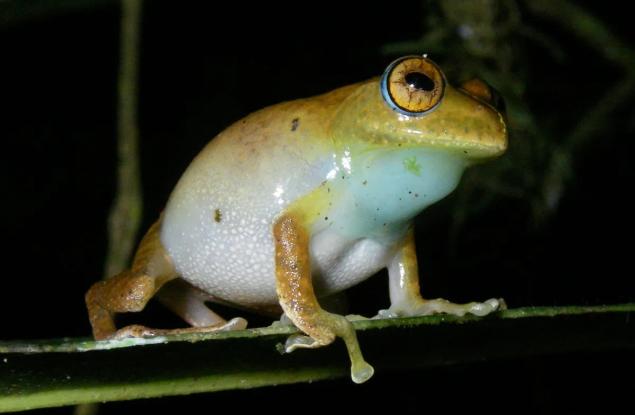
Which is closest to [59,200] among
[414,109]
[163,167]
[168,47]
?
[163,167]

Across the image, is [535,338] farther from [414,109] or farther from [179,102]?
[179,102]

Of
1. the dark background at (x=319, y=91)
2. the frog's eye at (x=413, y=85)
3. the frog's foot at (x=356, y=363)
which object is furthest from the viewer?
the dark background at (x=319, y=91)

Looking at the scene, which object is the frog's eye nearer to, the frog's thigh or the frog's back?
the frog's back

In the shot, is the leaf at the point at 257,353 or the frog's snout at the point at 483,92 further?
the frog's snout at the point at 483,92

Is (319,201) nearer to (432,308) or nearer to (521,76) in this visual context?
(432,308)

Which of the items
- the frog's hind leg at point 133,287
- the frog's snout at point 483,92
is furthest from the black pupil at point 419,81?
the frog's hind leg at point 133,287

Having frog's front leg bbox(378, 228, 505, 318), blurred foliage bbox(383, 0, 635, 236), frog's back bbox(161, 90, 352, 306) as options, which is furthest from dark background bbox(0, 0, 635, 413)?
frog's back bbox(161, 90, 352, 306)

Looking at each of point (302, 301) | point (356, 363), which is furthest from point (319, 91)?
point (356, 363)

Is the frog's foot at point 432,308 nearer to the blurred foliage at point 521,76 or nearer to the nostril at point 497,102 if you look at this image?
the nostril at point 497,102
